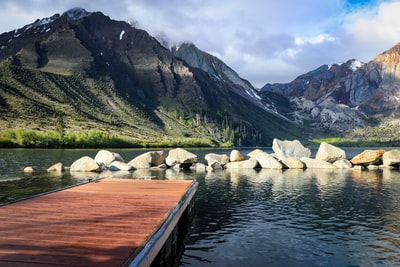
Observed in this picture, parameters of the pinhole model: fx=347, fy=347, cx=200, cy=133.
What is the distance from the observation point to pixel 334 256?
1556 cm

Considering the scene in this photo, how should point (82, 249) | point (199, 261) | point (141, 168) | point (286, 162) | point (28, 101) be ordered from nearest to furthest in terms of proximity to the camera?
point (82, 249), point (199, 261), point (141, 168), point (286, 162), point (28, 101)

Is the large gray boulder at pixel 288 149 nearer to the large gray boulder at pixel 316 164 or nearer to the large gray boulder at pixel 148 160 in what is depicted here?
the large gray boulder at pixel 316 164

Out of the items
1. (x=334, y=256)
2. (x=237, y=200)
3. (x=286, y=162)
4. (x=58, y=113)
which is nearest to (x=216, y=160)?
(x=286, y=162)

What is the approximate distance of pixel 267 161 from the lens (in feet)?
210

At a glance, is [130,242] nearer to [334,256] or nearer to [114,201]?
[114,201]

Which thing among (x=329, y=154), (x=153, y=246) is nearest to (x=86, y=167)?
(x=153, y=246)

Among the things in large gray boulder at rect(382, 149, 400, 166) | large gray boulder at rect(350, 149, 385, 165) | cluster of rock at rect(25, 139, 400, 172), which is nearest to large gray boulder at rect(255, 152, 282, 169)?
cluster of rock at rect(25, 139, 400, 172)

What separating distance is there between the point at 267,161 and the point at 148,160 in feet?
71.2

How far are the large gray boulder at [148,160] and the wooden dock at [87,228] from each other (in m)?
38.8

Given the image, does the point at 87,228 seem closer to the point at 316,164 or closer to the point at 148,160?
the point at 148,160

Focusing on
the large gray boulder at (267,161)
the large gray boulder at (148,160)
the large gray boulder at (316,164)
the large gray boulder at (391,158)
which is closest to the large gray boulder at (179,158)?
the large gray boulder at (148,160)

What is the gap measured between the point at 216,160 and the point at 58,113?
154 meters

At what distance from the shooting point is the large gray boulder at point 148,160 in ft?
197

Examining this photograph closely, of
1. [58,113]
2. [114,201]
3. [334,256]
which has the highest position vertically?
[58,113]
